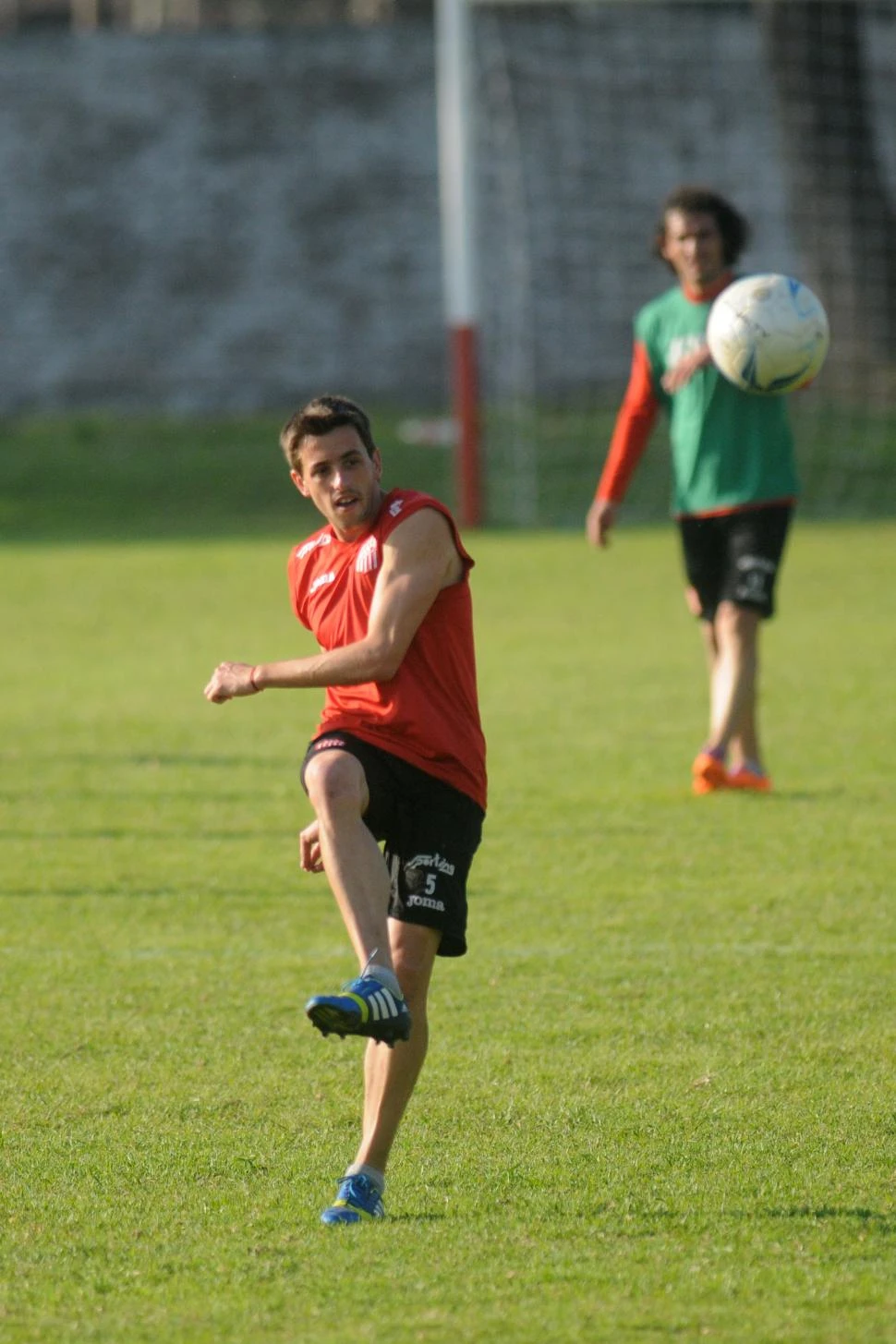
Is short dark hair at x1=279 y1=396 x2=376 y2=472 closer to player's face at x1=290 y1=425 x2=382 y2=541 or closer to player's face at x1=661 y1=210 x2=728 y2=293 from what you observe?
player's face at x1=290 y1=425 x2=382 y2=541

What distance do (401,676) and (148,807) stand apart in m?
4.83

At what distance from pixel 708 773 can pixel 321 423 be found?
16.5 feet

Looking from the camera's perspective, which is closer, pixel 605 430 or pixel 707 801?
pixel 707 801

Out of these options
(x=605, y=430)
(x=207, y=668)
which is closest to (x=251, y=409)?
(x=605, y=430)

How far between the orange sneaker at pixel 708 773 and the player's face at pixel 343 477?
15.9 ft

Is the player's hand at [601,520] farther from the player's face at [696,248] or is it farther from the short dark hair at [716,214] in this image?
the short dark hair at [716,214]

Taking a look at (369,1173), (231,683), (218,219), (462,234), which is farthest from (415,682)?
(218,219)

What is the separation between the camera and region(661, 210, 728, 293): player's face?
9.26m

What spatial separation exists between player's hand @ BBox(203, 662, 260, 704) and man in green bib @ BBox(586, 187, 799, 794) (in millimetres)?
4925

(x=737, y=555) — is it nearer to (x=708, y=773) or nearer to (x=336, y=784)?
(x=708, y=773)

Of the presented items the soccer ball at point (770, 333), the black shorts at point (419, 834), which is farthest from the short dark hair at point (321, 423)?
the soccer ball at point (770, 333)

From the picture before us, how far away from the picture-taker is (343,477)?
4711 millimetres

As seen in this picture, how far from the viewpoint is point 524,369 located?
28719 mm

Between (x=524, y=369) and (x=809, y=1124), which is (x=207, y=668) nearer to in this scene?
(x=809, y=1124)
